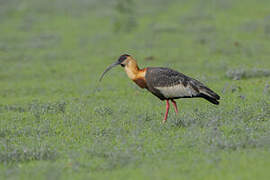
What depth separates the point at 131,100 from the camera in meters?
11.9

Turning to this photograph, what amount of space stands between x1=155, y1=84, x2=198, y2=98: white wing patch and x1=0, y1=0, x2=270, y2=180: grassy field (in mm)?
419

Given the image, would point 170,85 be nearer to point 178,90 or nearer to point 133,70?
point 178,90

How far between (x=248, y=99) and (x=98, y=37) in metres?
13.1

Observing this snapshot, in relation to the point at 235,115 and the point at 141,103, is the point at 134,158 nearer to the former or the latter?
the point at 235,115

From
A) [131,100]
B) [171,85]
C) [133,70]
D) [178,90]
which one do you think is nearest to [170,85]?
[171,85]

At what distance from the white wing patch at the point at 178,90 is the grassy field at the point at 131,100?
1.37 feet

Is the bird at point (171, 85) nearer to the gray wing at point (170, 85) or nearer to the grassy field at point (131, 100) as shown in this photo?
the gray wing at point (170, 85)

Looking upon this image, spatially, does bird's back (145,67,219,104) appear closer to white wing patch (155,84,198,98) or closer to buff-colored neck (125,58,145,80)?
white wing patch (155,84,198,98)

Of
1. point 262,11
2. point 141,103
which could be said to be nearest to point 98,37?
point 262,11

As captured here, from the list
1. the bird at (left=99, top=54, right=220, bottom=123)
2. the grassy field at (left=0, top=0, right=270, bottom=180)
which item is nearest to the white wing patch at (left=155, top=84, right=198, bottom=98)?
the bird at (left=99, top=54, right=220, bottom=123)

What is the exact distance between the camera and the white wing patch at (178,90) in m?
9.08

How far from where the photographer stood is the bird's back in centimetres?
905

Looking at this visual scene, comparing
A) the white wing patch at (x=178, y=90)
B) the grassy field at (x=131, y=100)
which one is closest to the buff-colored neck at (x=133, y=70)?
the white wing patch at (x=178, y=90)

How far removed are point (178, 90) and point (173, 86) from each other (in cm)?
12
